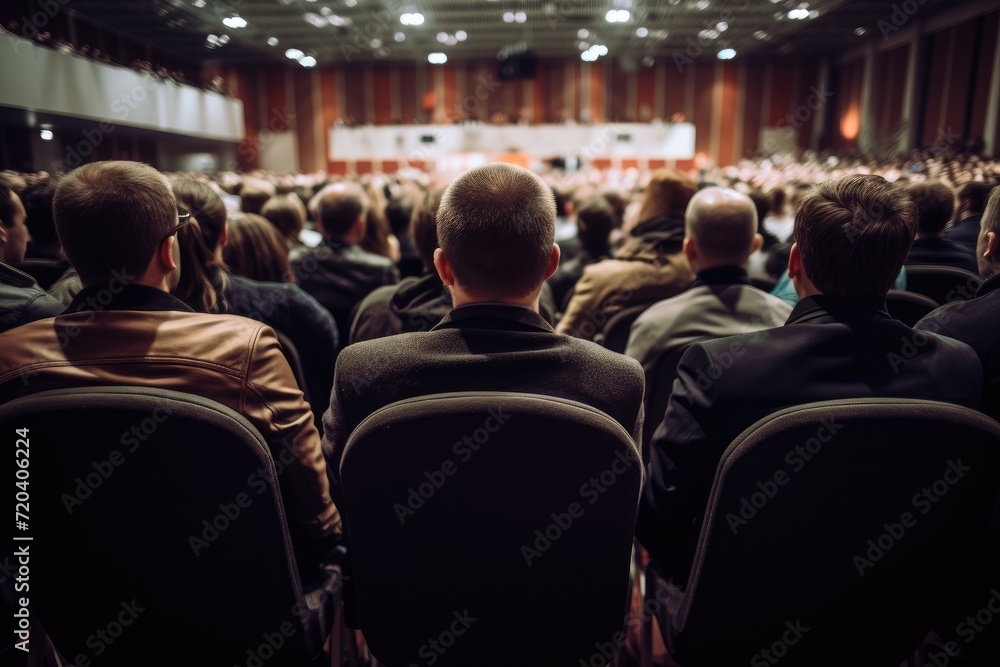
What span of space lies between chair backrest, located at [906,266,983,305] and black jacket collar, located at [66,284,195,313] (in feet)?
8.39

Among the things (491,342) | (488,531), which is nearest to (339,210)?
(491,342)

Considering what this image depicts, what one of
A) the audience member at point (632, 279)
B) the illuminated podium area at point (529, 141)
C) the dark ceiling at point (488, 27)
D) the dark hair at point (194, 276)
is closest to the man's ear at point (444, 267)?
the dark hair at point (194, 276)

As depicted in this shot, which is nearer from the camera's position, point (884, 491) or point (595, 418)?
point (595, 418)

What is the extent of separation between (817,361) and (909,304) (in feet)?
3.83

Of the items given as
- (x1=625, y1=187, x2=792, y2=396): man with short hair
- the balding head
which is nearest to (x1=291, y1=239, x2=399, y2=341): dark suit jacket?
(x1=625, y1=187, x2=792, y2=396): man with short hair

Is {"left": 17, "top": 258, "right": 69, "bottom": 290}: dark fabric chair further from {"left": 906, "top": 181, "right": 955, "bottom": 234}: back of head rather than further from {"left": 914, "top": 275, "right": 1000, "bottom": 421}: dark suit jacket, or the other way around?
{"left": 906, "top": 181, "right": 955, "bottom": 234}: back of head

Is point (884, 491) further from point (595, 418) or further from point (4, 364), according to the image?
point (4, 364)

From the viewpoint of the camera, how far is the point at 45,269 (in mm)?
2695

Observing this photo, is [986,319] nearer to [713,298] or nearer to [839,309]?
[839,309]

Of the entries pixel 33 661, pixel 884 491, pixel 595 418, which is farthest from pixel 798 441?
pixel 33 661

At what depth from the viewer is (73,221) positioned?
1.27m

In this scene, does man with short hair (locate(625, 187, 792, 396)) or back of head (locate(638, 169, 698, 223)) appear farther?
back of head (locate(638, 169, 698, 223))

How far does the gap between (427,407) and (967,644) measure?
1.32 metres

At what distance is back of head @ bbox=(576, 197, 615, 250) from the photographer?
3199mm
